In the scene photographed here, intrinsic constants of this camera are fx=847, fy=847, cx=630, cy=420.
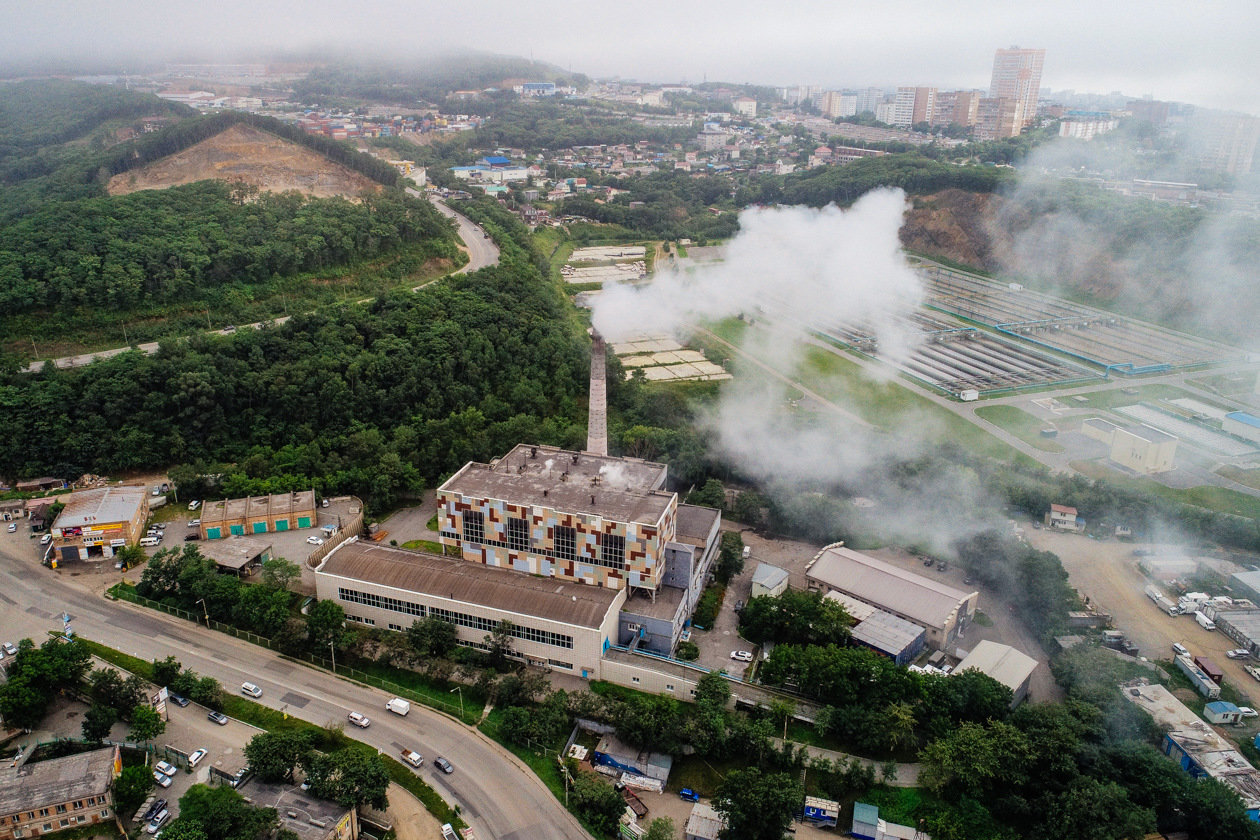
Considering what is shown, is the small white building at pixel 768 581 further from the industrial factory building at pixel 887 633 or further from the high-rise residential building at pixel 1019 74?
the high-rise residential building at pixel 1019 74

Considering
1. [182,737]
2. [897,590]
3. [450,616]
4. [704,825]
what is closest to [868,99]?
[897,590]

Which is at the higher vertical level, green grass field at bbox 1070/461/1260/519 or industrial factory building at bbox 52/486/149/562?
industrial factory building at bbox 52/486/149/562

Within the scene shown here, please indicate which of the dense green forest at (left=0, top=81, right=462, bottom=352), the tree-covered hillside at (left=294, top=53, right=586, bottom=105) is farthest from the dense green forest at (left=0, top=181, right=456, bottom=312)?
the tree-covered hillside at (left=294, top=53, right=586, bottom=105)

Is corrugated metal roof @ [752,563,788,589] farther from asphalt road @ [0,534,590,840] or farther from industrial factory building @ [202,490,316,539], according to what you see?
industrial factory building @ [202,490,316,539]

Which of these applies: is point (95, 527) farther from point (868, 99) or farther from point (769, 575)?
point (868, 99)

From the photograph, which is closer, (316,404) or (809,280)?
(316,404)

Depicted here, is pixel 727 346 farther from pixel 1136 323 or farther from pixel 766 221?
pixel 1136 323
